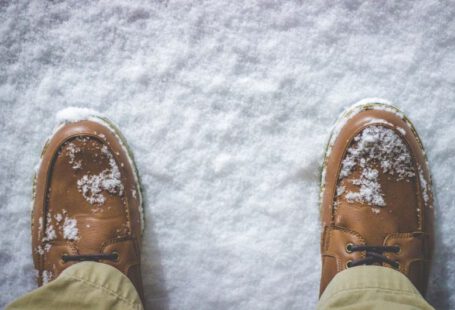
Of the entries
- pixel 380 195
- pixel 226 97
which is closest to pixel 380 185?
pixel 380 195

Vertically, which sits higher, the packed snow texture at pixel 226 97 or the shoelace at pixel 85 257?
the packed snow texture at pixel 226 97

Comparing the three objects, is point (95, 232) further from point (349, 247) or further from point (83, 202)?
point (349, 247)

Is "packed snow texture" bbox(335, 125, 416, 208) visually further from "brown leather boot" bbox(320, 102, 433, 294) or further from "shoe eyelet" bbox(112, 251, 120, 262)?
"shoe eyelet" bbox(112, 251, 120, 262)

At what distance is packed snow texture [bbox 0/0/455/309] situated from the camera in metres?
0.87

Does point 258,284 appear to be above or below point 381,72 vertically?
below

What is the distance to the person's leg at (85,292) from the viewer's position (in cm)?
65

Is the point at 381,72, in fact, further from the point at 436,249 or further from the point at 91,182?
the point at 91,182

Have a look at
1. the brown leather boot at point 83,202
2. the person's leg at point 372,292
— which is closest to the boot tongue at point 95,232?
the brown leather boot at point 83,202

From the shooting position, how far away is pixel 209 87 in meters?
0.88

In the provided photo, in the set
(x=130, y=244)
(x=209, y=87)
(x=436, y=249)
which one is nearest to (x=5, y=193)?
(x=130, y=244)

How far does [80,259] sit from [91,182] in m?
0.17

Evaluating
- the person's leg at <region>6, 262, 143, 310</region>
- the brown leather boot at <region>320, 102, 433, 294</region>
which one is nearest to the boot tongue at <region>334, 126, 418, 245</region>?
the brown leather boot at <region>320, 102, 433, 294</region>

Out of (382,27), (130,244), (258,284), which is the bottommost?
(258,284)

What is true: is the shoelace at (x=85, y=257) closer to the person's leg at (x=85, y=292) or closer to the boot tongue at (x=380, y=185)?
the person's leg at (x=85, y=292)
